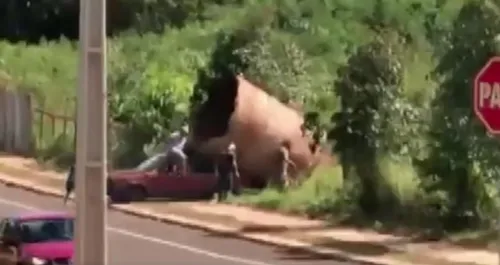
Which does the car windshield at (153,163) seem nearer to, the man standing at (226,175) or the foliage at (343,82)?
the man standing at (226,175)

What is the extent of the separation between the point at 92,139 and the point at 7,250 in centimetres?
1080

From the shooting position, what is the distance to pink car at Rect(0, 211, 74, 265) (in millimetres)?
22516

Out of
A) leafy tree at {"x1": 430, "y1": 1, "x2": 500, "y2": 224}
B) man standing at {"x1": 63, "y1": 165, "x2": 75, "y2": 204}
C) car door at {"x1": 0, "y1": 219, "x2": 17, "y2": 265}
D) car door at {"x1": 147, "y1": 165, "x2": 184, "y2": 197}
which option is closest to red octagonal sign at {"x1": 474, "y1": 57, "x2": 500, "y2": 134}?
car door at {"x1": 0, "y1": 219, "x2": 17, "y2": 265}

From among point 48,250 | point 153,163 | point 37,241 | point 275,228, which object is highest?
point 153,163

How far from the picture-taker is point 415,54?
43.2 meters

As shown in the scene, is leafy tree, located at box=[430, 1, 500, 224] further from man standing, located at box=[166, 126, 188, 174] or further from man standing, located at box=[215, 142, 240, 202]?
man standing, located at box=[166, 126, 188, 174]

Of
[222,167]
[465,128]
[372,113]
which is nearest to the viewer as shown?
[465,128]

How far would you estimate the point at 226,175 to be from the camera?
120ft

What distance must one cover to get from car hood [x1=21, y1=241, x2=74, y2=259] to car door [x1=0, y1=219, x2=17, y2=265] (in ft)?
1.16

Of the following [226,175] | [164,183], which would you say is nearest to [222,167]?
[226,175]

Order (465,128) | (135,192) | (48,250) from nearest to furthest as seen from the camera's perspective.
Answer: (48,250) → (465,128) → (135,192)

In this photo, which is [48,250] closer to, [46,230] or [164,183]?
[46,230]

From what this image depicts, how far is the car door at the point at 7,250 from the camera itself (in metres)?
23.2

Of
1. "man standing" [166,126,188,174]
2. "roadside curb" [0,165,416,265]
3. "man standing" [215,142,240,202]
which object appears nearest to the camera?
"roadside curb" [0,165,416,265]
